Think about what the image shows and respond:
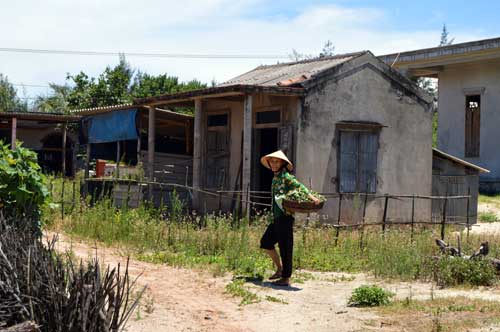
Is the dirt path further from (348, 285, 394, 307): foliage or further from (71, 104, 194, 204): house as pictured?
(71, 104, 194, 204): house

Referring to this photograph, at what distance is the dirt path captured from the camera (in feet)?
23.9

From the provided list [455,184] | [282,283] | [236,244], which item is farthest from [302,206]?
[455,184]

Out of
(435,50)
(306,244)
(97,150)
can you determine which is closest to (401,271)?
(306,244)

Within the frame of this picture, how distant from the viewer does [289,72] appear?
17141 millimetres

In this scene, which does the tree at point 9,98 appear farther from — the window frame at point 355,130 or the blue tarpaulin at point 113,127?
the window frame at point 355,130

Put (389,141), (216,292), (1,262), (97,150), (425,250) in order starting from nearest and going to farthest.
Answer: (1,262) < (216,292) < (425,250) < (389,141) < (97,150)

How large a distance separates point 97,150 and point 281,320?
15866 millimetres

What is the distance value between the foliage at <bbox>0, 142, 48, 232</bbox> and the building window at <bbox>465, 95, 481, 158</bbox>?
17.9m

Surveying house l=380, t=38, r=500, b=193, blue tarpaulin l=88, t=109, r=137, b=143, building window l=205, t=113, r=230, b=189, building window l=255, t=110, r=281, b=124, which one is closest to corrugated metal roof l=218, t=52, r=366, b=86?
building window l=255, t=110, r=281, b=124

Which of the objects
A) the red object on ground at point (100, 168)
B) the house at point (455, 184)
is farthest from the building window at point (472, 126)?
the red object on ground at point (100, 168)

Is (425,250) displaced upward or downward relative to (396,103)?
downward

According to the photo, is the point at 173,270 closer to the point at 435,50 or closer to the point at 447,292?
the point at 447,292

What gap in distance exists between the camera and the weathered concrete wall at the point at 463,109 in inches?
911

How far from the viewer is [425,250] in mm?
11641
